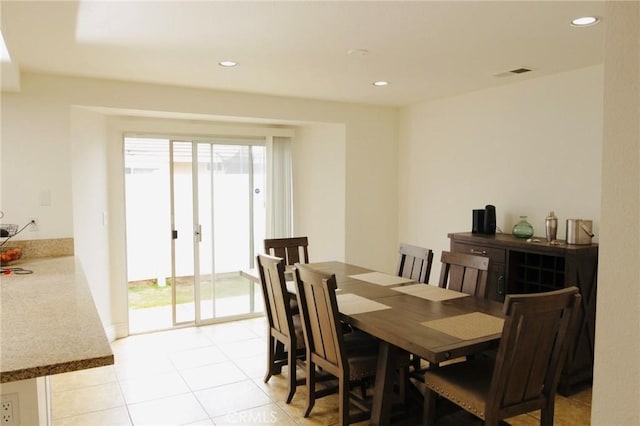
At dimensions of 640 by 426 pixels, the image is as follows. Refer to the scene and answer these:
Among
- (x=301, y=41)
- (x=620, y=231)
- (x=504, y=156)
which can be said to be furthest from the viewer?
(x=504, y=156)

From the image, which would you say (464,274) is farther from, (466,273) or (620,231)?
(620,231)

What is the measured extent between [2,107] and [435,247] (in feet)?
13.4

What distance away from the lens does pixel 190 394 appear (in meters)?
3.43

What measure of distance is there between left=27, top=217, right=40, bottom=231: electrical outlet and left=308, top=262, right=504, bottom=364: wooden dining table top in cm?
243

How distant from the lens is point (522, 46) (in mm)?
2992

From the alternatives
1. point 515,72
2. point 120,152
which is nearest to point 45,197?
point 120,152

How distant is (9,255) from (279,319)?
6.42 feet

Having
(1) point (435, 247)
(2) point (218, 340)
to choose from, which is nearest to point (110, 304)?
(2) point (218, 340)

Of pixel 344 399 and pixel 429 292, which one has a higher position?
pixel 429 292

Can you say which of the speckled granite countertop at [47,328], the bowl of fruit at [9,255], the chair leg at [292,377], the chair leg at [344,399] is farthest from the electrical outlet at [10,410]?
the bowl of fruit at [9,255]

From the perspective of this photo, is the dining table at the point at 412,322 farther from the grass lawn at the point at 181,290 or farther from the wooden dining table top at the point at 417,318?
the grass lawn at the point at 181,290

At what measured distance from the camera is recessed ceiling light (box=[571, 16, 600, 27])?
8.17ft

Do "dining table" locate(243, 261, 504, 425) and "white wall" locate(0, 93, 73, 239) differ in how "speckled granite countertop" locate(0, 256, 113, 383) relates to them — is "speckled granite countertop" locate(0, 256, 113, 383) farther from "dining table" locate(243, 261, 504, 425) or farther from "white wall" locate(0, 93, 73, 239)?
"dining table" locate(243, 261, 504, 425)

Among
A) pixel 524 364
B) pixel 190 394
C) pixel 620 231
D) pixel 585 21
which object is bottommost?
pixel 190 394
